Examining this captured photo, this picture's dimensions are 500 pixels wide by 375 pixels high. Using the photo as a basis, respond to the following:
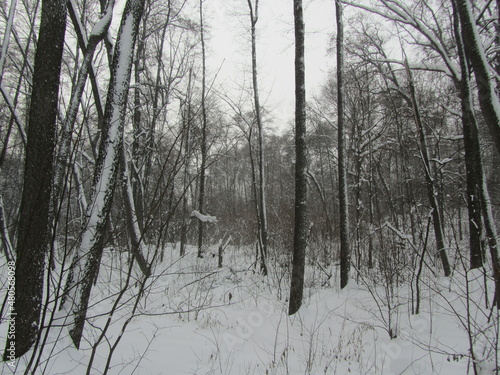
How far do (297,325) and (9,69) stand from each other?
41.9 feet

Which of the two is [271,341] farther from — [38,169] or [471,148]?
[471,148]

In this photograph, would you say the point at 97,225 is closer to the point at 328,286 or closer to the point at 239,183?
the point at 328,286

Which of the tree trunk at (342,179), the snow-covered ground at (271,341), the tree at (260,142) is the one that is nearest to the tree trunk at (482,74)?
the snow-covered ground at (271,341)

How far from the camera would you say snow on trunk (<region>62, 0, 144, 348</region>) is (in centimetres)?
277

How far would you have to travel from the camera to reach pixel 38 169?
2752 mm

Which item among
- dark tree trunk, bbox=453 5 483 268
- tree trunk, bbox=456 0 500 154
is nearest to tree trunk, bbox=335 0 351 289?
dark tree trunk, bbox=453 5 483 268

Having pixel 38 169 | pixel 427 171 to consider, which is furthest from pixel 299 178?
pixel 38 169

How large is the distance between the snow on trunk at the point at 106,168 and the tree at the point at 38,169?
0.97ft

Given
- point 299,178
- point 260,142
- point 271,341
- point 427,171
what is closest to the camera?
point 427,171

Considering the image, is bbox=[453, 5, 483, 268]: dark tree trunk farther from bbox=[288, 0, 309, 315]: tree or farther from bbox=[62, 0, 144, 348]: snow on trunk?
bbox=[62, 0, 144, 348]: snow on trunk

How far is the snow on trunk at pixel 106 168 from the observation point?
2768mm

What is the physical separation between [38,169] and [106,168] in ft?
2.08

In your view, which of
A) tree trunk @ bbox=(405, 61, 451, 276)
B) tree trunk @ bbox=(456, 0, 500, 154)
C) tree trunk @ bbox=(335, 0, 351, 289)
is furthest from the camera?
tree trunk @ bbox=(335, 0, 351, 289)

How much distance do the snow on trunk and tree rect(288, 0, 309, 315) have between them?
10.1 feet
